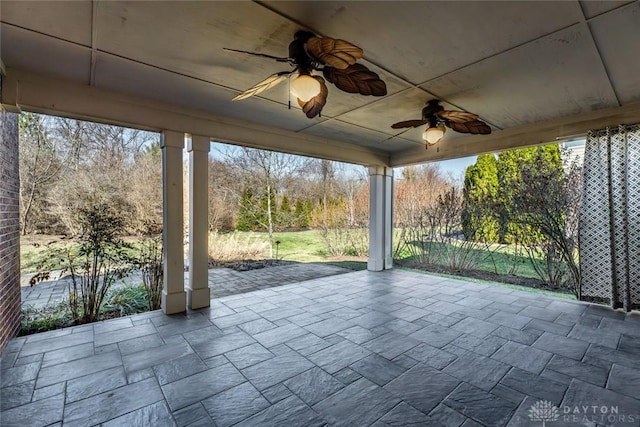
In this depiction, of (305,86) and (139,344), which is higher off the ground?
(305,86)

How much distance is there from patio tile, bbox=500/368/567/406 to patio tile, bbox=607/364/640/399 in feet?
1.11

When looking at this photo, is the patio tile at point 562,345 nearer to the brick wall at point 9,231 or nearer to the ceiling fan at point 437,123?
the ceiling fan at point 437,123

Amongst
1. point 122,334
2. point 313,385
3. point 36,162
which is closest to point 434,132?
point 313,385

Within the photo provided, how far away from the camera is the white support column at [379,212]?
6.04 metres

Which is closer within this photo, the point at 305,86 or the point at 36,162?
the point at 305,86

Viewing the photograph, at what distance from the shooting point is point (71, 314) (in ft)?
11.0

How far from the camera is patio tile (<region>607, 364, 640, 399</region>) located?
2.02 metres

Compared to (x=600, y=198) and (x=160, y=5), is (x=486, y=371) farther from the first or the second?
(x=160, y=5)

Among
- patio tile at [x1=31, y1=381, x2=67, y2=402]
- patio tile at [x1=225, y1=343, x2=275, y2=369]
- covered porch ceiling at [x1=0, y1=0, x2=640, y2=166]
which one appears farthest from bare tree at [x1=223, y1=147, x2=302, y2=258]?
patio tile at [x1=31, y1=381, x2=67, y2=402]

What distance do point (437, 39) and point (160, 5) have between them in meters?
1.81

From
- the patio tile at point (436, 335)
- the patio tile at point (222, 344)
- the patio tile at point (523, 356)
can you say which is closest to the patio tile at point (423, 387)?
the patio tile at point (436, 335)

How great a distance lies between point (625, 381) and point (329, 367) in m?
2.12

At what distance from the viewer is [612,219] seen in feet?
11.7

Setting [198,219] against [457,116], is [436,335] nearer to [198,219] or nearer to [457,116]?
[457,116]
